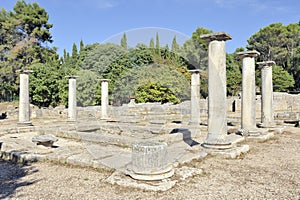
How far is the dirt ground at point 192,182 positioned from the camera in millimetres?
4688

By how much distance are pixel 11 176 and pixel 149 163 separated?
3525mm

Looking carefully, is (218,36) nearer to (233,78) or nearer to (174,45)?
(174,45)

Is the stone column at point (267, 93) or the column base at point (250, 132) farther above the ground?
the stone column at point (267, 93)

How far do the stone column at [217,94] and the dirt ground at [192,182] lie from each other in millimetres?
635

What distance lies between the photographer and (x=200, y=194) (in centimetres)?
468

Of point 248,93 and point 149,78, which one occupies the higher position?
point 149,78

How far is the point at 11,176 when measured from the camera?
6195mm

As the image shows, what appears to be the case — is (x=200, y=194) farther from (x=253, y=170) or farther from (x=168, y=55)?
(x=168, y=55)

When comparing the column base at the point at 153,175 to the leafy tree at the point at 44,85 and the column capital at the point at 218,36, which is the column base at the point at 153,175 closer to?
the column capital at the point at 218,36

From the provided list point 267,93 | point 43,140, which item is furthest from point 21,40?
point 267,93

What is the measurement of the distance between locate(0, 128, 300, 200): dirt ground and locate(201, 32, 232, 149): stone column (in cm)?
64

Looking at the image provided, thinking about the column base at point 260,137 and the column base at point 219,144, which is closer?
the column base at point 219,144

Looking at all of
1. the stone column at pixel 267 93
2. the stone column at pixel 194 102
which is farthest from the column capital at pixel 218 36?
the stone column at pixel 194 102

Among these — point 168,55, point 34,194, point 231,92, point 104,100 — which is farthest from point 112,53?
point 231,92
